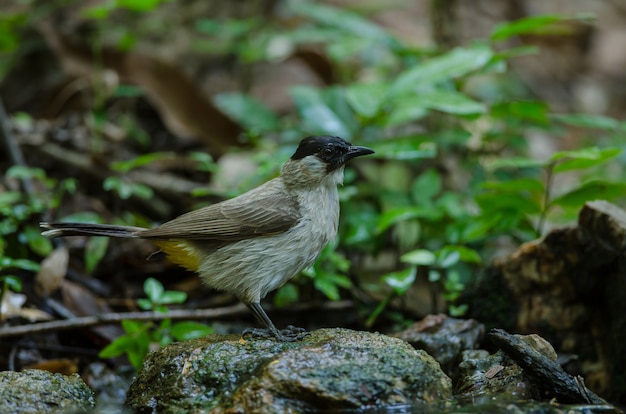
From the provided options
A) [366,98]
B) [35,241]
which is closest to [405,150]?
[366,98]

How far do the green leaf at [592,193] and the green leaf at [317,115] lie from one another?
1791 mm

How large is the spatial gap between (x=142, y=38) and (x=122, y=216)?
10.2 feet

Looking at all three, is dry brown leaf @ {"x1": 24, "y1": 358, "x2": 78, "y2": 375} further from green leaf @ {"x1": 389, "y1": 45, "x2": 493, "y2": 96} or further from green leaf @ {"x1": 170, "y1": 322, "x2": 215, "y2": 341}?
green leaf @ {"x1": 389, "y1": 45, "x2": 493, "y2": 96}

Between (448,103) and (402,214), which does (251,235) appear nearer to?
(402,214)

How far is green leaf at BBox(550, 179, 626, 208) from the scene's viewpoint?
4.50 m

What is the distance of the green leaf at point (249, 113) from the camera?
20.0ft

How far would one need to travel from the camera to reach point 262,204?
4.15 meters

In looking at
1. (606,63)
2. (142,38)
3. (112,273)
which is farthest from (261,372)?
(606,63)

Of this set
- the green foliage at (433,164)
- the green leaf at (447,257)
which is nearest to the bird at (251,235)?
the green foliage at (433,164)

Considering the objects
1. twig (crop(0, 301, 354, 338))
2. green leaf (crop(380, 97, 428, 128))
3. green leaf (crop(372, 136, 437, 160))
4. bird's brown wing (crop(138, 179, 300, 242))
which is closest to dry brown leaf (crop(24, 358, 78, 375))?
twig (crop(0, 301, 354, 338))

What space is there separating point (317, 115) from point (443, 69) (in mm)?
1109

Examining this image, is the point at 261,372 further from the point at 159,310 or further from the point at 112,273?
the point at 112,273

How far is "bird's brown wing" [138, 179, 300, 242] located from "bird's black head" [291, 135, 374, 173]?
0.99ft

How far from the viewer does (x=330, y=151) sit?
4.29m
